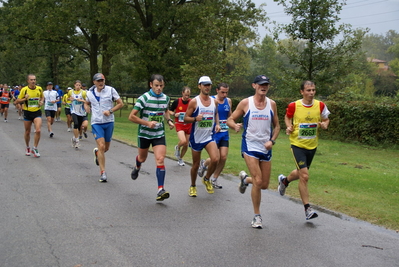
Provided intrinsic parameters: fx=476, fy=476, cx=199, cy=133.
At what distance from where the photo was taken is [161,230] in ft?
19.5

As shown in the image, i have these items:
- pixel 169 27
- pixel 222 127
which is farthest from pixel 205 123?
pixel 169 27

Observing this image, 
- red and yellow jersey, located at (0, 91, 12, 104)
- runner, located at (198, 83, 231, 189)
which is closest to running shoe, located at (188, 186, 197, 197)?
runner, located at (198, 83, 231, 189)

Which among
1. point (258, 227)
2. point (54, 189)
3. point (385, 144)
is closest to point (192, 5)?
Answer: point (385, 144)

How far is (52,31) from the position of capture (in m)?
31.9

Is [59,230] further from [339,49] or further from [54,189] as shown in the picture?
[339,49]

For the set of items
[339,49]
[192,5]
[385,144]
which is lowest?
[385,144]

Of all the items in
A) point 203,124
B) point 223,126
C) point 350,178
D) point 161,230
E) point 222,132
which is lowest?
point 350,178

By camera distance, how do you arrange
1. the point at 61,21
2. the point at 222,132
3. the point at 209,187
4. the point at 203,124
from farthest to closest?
the point at 61,21 → the point at 222,132 → the point at 209,187 → the point at 203,124

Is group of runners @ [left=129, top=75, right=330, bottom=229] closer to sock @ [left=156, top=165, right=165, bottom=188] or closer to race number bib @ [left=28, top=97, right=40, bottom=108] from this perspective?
sock @ [left=156, top=165, right=165, bottom=188]

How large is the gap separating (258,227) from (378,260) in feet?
5.26

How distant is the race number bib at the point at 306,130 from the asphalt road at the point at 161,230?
1.18 m

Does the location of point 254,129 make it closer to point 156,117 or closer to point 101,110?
point 156,117

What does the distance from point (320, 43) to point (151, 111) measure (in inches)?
616

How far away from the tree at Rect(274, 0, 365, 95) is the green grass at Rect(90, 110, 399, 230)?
14.2ft
